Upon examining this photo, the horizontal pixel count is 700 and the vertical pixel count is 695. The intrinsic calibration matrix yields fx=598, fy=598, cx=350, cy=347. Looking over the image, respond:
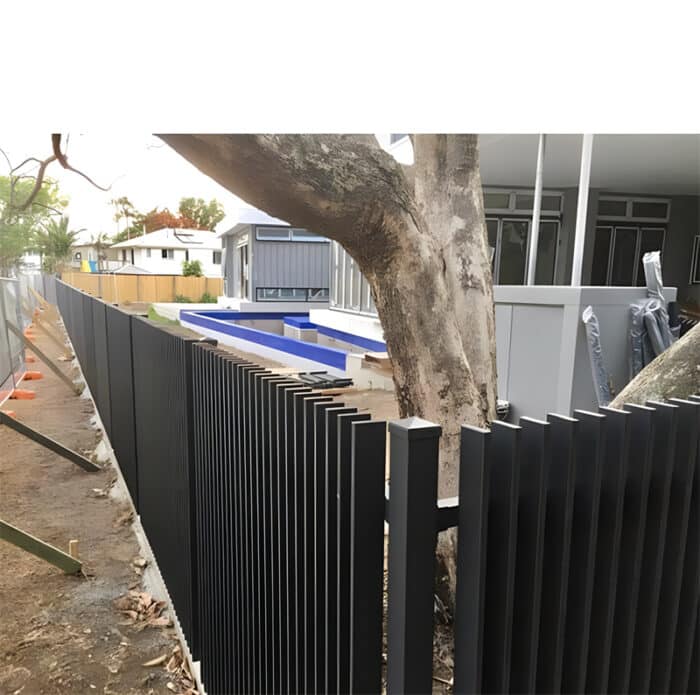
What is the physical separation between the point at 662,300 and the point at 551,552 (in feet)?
23.5

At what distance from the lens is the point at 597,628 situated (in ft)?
6.05

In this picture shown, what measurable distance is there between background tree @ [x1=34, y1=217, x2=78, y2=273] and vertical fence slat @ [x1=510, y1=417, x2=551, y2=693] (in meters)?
60.7

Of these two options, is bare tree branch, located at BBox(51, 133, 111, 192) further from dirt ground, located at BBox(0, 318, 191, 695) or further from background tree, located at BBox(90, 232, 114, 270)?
background tree, located at BBox(90, 232, 114, 270)

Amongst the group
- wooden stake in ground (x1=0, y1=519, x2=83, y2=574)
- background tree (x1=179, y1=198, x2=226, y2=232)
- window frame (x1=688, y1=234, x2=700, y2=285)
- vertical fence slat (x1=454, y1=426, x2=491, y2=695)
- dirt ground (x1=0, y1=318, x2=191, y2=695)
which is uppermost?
background tree (x1=179, y1=198, x2=226, y2=232)

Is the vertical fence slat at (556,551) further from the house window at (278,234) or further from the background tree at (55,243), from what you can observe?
the background tree at (55,243)

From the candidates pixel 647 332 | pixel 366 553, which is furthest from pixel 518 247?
pixel 366 553

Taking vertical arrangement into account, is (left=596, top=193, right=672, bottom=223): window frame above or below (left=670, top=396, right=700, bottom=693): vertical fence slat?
above

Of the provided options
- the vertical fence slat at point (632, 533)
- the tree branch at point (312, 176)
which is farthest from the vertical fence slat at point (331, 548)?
the tree branch at point (312, 176)

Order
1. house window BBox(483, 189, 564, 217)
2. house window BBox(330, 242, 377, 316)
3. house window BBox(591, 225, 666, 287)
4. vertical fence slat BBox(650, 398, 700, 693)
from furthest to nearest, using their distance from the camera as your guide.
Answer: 1. house window BBox(591, 225, 666, 287)
2. house window BBox(483, 189, 564, 217)
3. house window BBox(330, 242, 377, 316)
4. vertical fence slat BBox(650, 398, 700, 693)

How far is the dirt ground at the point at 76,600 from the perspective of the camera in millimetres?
3684

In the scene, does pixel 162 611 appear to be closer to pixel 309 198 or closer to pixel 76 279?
pixel 309 198

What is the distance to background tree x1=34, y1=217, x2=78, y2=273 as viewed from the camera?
58122 mm

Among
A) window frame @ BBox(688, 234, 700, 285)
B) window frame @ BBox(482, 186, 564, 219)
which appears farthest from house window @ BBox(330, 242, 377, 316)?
window frame @ BBox(688, 234, 700, 285)

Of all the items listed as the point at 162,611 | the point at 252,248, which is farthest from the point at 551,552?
the point at 252,248
